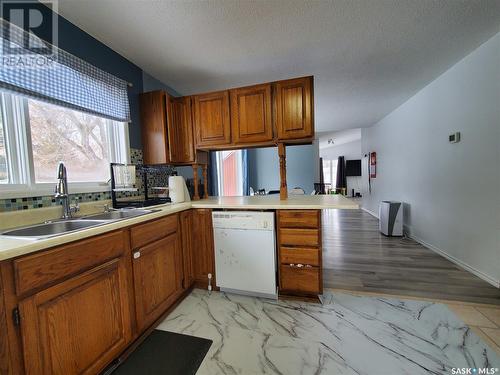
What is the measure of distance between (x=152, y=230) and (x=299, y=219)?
1.17 m

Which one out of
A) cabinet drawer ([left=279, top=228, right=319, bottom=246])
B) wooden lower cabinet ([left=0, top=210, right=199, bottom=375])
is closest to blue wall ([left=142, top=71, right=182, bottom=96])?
wooden lower cabinet ([left=0, top=210, right=199, bottom=375])

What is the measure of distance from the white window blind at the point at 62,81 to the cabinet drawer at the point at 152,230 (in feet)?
3.50

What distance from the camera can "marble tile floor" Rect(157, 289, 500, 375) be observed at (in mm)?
1234

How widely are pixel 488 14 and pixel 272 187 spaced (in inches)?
183

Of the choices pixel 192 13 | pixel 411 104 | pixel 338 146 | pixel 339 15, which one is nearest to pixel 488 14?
pixel 339 15

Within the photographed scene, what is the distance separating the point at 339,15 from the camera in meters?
1.62

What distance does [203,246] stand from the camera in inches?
80.4

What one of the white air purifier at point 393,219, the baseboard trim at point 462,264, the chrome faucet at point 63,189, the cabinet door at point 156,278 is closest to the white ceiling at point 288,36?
the chrome faucet at point 63,189

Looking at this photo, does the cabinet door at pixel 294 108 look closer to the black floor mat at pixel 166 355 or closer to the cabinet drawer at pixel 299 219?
the cabinet drawer at pixel 299 219

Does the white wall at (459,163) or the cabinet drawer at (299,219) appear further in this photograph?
the white wall at (459,163)

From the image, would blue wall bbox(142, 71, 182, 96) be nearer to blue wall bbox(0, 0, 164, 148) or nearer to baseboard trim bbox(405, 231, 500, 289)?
blue wall bbox(0, 0, 164, 148)

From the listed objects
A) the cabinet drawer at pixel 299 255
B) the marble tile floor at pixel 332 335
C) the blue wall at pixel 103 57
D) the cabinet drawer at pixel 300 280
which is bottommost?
the marble tile floor at pixel 332 335

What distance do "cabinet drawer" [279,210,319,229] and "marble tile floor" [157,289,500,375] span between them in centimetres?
68

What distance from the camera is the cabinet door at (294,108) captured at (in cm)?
204
